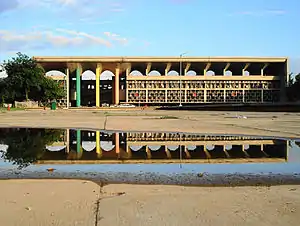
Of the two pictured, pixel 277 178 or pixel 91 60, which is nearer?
pixel 277 178

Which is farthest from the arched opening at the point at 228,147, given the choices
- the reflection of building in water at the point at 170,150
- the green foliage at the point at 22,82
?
the green foliage at the point at 22,82

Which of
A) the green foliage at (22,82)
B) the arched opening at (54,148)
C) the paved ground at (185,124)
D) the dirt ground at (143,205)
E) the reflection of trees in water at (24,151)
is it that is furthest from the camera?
the green foliage at (22,82)

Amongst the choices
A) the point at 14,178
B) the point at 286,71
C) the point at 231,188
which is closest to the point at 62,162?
the point at 14,178

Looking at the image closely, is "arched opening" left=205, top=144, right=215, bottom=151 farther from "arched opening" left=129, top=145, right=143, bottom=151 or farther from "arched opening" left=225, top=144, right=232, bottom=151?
"arched opening" left=129, top=145, right=143, bottom=151

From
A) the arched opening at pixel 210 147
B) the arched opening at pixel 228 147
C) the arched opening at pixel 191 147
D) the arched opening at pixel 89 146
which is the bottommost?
the arched opening at pixel 89 146

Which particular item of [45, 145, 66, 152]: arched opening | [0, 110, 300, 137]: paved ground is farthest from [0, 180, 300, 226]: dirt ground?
[0, 110, 300, 137]: paved ground

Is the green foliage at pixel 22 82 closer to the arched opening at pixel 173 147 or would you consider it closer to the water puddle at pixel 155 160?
the water puddle at pixel 155 160

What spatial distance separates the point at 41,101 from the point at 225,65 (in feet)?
180

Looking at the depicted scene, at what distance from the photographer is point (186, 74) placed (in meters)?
124

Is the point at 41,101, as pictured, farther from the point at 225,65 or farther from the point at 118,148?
the point at 118,148

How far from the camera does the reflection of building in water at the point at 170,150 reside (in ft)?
39.3

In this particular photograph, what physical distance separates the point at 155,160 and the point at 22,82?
3050 inches

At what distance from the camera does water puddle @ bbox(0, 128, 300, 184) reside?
29.3 feet

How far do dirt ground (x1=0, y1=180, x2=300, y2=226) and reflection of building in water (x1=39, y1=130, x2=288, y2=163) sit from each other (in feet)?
13.1
